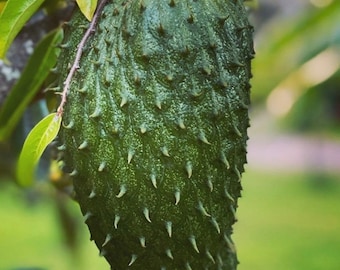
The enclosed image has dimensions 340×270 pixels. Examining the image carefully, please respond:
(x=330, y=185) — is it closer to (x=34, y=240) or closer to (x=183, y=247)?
(x=34, y=240)

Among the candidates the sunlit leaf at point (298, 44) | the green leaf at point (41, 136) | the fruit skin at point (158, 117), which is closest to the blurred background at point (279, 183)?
the sunlit leaf at point (298, 44)

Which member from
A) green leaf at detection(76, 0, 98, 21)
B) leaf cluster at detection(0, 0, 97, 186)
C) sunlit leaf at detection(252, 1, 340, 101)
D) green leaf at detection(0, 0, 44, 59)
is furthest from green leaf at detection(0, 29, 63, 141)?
sunlit leaf at detection(252, 1, 340, 101)

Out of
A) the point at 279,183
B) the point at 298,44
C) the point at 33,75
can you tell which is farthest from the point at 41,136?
the point at 279,183

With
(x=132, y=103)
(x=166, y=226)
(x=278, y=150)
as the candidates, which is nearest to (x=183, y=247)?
A: (x=166, y=226)

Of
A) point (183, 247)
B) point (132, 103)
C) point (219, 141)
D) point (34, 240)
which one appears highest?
point (34, 240)

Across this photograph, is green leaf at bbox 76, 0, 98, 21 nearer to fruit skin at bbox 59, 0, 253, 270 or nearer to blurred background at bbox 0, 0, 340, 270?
fruit skin at bbox 59, 0, 253, 270
